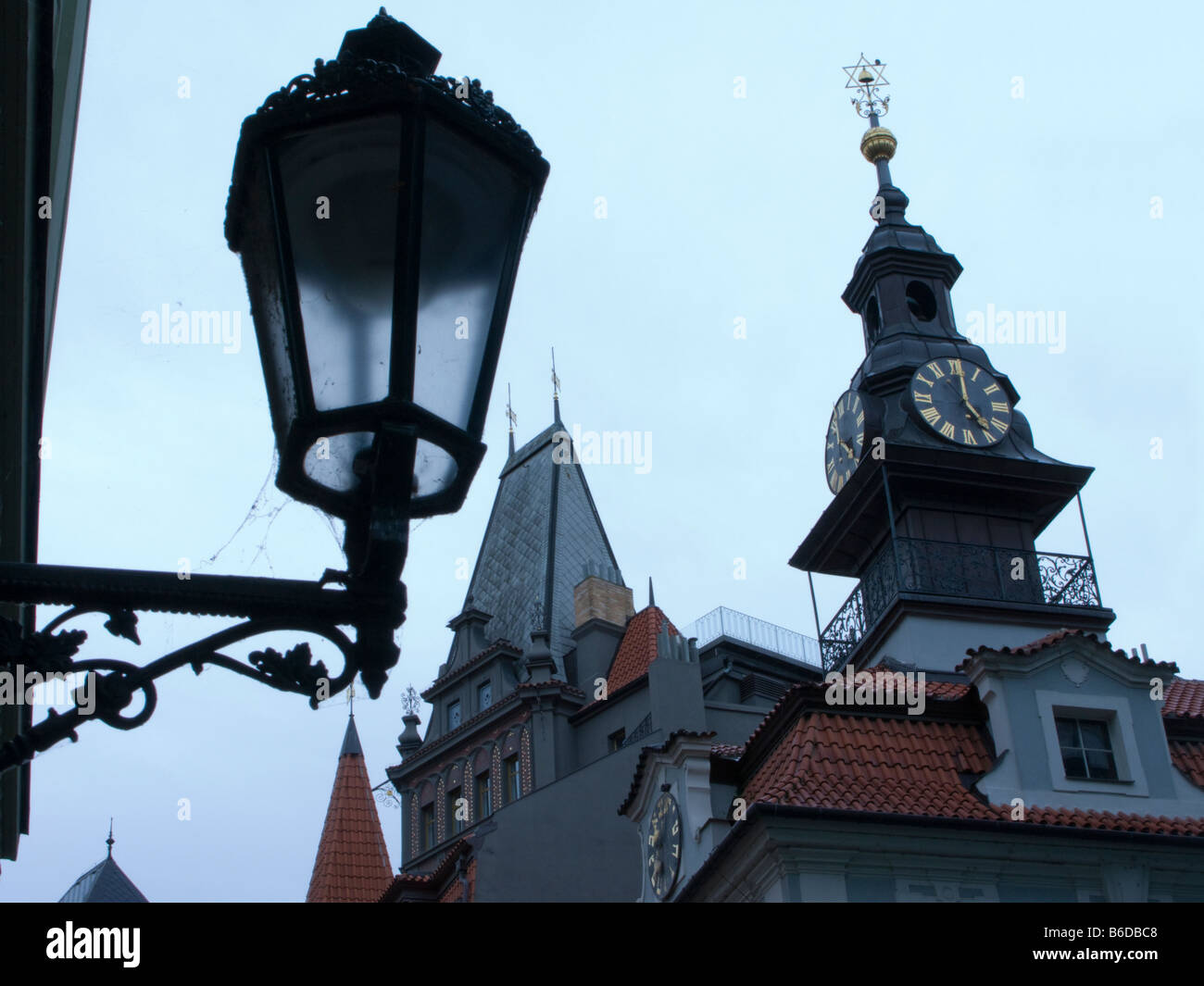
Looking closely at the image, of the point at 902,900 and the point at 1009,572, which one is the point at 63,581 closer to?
the point at 902,900

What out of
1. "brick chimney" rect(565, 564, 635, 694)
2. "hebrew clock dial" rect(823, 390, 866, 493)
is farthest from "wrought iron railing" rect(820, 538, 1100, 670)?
"brick chimney" rect(565, 564, 635, 694)

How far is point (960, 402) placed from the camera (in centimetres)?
2452

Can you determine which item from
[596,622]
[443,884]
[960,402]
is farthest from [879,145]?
[443,884]

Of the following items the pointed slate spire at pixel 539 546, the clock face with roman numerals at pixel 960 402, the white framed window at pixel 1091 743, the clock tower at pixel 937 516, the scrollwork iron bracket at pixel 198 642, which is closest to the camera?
the scrollwork iron bracket at pixel 198 642

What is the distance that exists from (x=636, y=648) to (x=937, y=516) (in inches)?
540

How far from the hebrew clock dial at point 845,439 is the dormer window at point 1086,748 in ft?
25.0

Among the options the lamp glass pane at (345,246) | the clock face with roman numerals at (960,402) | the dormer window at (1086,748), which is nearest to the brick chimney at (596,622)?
the clock face with roman numerals at (960,402)

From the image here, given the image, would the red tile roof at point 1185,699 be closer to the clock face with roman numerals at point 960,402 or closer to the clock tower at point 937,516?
the clock tower at point 937,516

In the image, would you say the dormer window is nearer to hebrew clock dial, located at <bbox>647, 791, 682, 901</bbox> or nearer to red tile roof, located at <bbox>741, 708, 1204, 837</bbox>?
red tile roof, located at <bbox>741, 708, 1204, 837</bbox>

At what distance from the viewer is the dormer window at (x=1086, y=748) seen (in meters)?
16.8

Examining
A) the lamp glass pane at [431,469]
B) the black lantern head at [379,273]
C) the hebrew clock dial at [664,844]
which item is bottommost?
the lamp glass pane at [431,469]

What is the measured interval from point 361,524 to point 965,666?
51.5 feet

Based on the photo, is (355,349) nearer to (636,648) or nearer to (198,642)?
(198,642)

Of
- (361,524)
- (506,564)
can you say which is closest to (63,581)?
(361,524)
